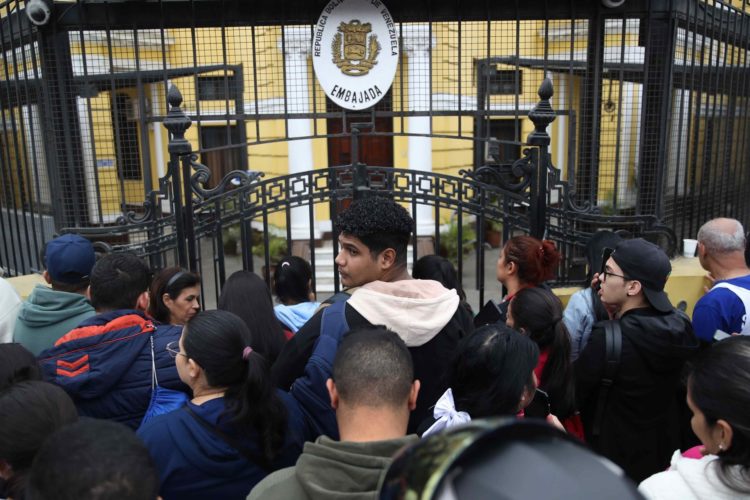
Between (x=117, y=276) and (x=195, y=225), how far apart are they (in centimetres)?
152

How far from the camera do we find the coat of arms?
14.5 feet

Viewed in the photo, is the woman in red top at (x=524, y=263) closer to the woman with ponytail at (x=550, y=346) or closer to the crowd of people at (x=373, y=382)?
the crowd of people at (x=373, y=382)

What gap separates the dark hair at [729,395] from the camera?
5.46 ft

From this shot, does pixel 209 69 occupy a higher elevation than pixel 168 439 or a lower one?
higher

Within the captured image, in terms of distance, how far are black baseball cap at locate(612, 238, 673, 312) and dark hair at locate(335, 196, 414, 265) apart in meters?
1.00

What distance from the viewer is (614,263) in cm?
296

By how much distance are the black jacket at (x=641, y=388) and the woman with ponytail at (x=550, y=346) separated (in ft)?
0.61

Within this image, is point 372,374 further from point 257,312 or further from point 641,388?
point 641,388

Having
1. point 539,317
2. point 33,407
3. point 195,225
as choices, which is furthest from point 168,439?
point 195,225

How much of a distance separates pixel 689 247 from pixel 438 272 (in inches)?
103

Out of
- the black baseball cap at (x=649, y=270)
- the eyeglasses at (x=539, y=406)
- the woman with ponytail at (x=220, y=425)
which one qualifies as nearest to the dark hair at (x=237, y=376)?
the woman with ponytail at (x=220, y=425)

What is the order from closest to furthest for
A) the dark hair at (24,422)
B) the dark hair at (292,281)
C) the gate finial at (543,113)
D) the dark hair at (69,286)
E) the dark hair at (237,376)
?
1. the dark hair at (24,422)
2. the dark hair at (237,376)
3. the dark hair at (69,286)
4. the dark hair at (292,281)
5. the gate finial at (543,113)

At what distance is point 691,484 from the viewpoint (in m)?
1.69

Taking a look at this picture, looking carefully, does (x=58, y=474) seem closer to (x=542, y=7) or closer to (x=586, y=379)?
(x=586, y=379)
